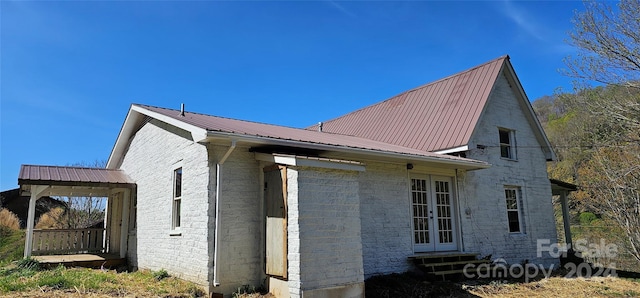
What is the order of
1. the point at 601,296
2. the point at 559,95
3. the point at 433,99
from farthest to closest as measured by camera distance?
the point at 433,99 → the point at 559,95 → the point at 601,296

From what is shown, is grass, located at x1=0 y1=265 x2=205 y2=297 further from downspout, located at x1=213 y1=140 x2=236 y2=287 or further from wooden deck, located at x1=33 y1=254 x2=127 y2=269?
wooden deck, located at x1=33 y1=254 x2=127 y2=269

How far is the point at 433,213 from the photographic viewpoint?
10945 millimetres

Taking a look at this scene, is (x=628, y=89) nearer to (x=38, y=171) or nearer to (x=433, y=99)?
(x=433, y=99)

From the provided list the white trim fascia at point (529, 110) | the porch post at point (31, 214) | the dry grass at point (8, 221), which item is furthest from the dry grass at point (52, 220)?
the white trim fascia at point (529, 110)

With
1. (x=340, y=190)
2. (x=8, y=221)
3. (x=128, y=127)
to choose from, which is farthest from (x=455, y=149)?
(x=8, y=221)

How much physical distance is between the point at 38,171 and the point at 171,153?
4.59 m

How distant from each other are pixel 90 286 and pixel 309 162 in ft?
15.2

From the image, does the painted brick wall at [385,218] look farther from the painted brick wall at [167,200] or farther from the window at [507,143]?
the window at [507,143]

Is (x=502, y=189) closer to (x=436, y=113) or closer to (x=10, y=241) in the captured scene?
(x=436, y=113)

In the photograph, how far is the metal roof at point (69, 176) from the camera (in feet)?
35.9

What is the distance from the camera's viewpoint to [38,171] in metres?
11.7

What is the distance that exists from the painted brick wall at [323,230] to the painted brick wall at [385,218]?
1.74 meters

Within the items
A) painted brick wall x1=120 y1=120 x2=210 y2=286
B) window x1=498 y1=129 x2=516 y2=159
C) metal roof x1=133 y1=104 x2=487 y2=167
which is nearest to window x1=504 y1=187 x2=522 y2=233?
window x1=498 y1=129 x2=516 y2=159

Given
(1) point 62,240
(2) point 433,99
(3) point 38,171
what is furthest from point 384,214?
(1) point 62,240
